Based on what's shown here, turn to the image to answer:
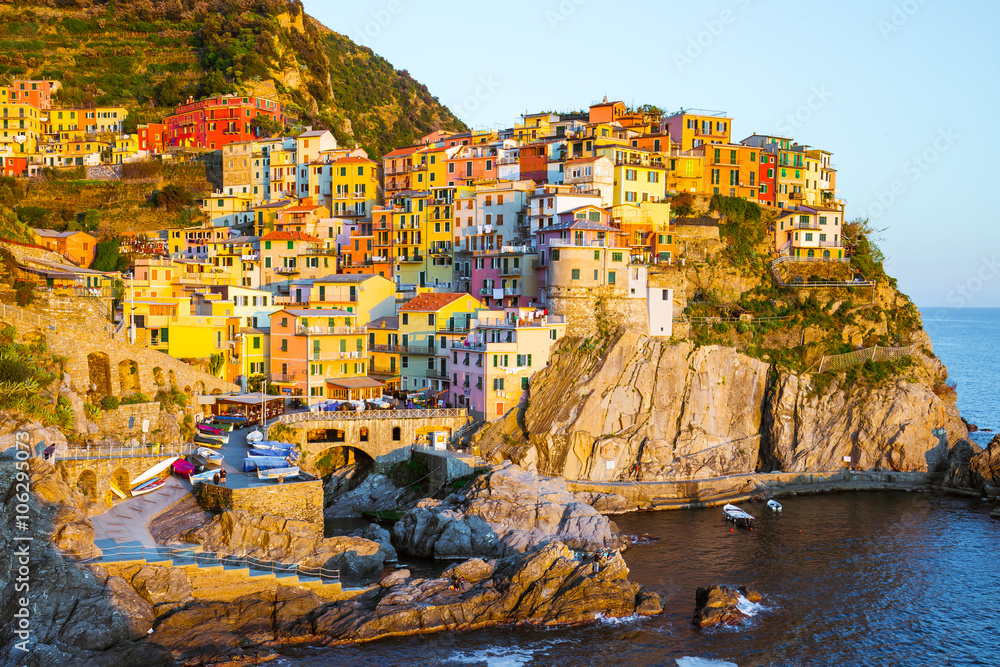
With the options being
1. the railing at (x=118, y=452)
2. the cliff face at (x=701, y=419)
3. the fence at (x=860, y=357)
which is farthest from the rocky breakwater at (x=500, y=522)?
the fence at (x=860, y=357)

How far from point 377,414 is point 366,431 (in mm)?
1154

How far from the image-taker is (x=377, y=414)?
5262 centimetres

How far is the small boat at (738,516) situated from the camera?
163ft

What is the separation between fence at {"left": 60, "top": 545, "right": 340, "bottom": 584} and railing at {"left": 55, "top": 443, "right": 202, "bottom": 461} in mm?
6392

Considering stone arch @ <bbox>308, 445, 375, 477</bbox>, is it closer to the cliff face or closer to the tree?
the cliff face

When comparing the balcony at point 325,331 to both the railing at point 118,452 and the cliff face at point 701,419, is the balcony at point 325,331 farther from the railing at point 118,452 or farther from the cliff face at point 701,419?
the railing at point 118,452

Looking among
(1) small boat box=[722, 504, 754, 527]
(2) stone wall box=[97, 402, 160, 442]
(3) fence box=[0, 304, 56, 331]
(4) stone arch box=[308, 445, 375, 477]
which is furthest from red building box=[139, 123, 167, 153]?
(1) small boat box=[722, 504, 754, 527]

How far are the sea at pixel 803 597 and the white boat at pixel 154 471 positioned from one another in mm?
12437

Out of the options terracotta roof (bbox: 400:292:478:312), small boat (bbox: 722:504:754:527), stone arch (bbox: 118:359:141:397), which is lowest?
small boat (bbox: 722:504:754:527)

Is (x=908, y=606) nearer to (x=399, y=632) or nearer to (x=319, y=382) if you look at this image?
(x=399, y=632)

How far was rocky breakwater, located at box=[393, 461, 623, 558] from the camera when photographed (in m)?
42.8

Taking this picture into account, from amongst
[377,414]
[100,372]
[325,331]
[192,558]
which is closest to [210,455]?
[100,372]

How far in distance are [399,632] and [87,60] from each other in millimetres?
110165

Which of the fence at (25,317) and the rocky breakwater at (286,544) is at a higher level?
the fence at (25,317)
